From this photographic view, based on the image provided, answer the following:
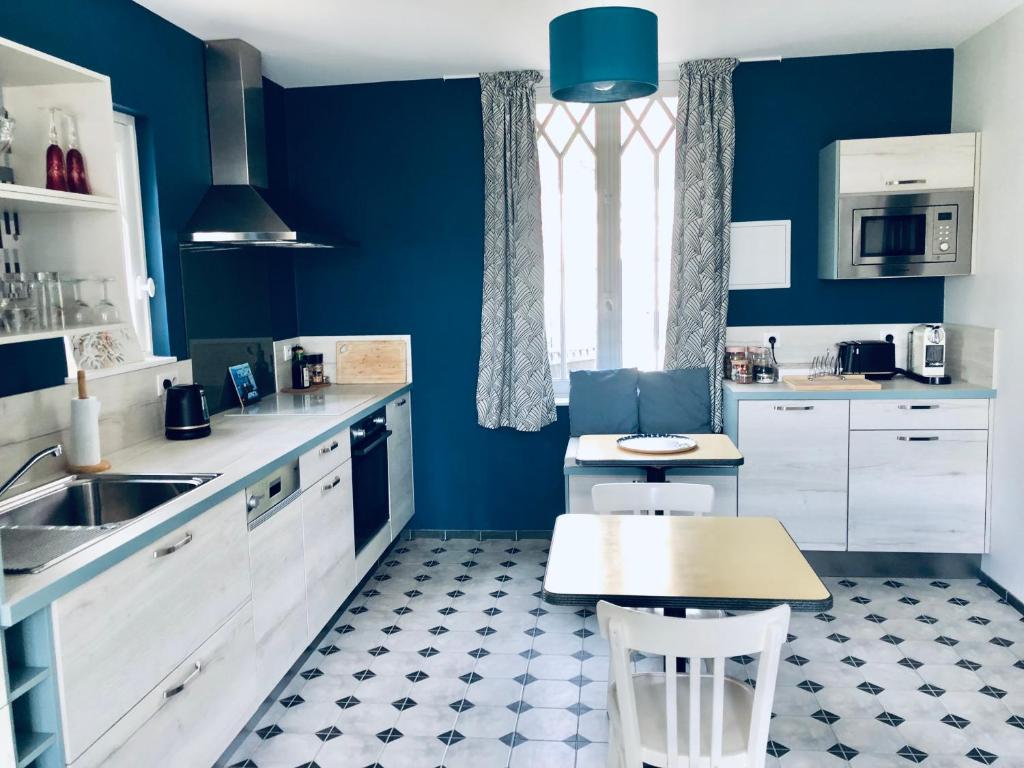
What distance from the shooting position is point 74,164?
96.0 inches

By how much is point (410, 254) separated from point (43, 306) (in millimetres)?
2592

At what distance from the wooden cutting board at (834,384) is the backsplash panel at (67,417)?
2.84 m

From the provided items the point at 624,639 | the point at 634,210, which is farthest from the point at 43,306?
the point at 634,210

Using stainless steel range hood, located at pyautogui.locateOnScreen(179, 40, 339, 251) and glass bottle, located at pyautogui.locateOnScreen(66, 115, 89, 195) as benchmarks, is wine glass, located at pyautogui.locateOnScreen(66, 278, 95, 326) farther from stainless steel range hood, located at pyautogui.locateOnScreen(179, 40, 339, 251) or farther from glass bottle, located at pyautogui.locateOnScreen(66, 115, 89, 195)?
stainless steel range hood, located at pyautogui.locateOnScreen(179, 40, 339, 251)

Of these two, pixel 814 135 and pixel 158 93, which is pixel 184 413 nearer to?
pixel 158 93

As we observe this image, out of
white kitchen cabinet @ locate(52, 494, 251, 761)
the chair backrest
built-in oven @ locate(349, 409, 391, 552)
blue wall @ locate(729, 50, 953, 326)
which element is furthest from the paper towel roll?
blue wall @ locate(729, 50, 953, 326)

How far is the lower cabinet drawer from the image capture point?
80.0 inches

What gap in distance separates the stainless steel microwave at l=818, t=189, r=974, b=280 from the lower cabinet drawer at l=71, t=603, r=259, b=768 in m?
3.22

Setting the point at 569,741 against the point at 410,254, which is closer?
the point at 569,741

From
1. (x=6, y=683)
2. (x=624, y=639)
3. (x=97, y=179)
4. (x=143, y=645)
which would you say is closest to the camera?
(x=6, y=683)

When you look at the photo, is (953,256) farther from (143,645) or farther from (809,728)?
(143,645)

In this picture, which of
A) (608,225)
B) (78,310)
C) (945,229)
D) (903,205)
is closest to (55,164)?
(78,310)

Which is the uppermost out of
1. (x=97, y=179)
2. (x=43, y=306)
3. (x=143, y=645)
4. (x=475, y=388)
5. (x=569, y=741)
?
(x=97, y=179)

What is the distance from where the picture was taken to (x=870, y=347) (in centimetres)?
432
